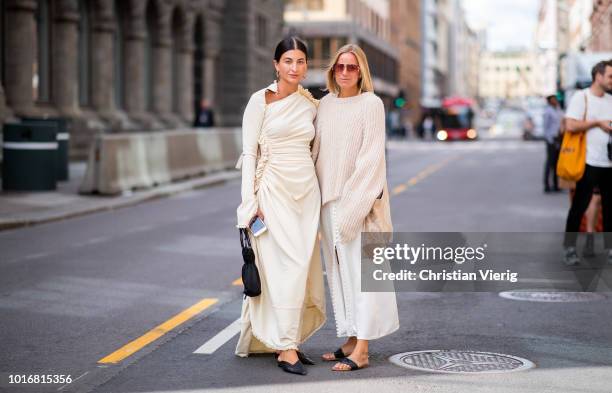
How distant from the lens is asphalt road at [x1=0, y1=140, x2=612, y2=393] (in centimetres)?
663

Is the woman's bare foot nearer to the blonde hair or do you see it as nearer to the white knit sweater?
the white knit sweater

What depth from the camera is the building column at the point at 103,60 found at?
3556 cm

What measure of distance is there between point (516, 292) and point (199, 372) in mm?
3965

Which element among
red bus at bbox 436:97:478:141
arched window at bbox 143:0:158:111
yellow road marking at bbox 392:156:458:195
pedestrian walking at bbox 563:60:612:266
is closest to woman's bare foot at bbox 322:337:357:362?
pedestrian walking at bbox 563:60:612:266

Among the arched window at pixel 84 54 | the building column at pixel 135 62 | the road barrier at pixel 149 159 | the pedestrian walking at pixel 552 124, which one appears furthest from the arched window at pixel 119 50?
the pedestrian walking at pixel 552 124

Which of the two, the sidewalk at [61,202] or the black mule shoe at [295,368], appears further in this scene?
the sidewalk at [61,202]

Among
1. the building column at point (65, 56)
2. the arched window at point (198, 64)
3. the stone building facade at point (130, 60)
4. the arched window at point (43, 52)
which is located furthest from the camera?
the arched window at point (198, 64)

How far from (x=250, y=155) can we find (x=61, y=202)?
13271mm

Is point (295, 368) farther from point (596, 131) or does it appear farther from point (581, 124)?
point (596, 131)

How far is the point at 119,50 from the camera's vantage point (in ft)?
128

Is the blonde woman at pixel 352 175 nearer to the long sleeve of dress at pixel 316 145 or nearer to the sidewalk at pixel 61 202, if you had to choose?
the long sleeve of dress at pixel 316 145

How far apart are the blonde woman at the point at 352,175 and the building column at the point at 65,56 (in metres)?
26.9

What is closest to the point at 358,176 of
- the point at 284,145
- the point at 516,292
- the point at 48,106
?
the point at 284,145

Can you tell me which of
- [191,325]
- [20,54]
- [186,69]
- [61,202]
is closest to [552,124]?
[61,202]
